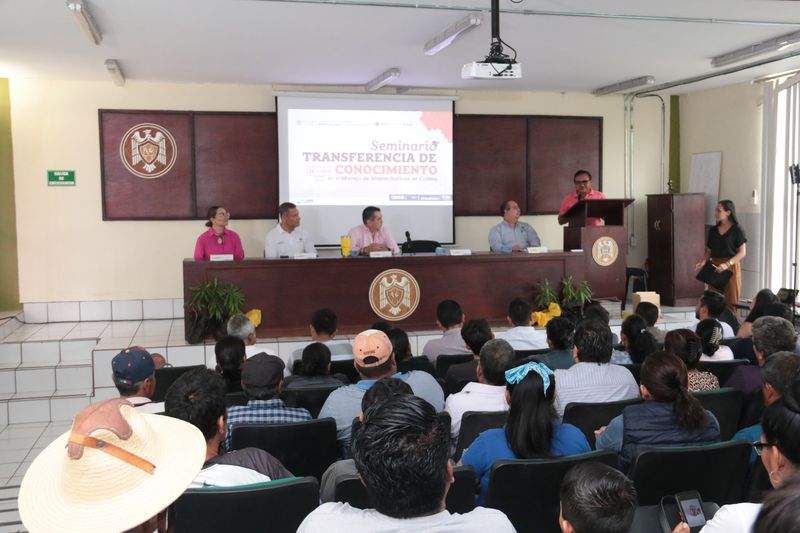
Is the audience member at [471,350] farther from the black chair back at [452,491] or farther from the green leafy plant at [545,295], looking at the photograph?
the green leafy plant at [545,295]

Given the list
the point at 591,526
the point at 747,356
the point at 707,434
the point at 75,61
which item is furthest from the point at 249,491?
the point at 75,61

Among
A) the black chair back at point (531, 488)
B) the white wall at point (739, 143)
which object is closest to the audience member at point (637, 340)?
the black chair back at point (531, 488)

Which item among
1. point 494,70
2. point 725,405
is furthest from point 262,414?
point 494,70

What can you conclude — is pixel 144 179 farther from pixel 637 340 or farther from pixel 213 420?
pixel 213 420

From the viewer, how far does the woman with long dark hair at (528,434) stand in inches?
94.4

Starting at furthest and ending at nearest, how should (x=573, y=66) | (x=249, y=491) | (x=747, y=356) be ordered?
(x=573, y=66) → (x=747, y=356) → (x=249, y=491)

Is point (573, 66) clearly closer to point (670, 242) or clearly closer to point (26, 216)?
point (670, 242)

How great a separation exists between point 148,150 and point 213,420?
6359 mm

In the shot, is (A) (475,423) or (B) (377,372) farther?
(B) (377,372)

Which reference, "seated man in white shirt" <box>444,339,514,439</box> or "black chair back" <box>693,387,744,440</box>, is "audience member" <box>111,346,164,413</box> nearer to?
"seated man in white shirt" <box>444,339,514,439</box>

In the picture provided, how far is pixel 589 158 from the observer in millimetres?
9242

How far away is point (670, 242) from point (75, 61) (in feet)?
21.4

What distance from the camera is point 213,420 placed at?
2281mm

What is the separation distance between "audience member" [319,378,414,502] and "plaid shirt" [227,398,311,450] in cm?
47
